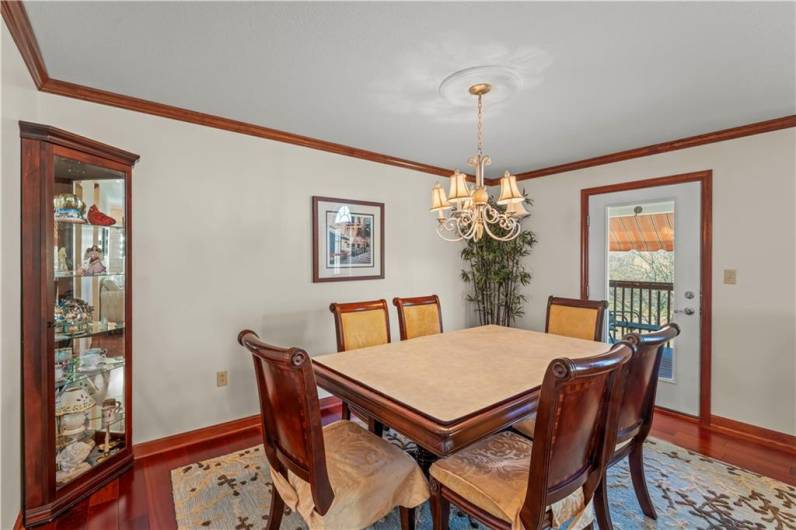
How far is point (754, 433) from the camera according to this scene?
9.05 ft

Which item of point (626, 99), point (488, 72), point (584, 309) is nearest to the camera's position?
point (488, 72)

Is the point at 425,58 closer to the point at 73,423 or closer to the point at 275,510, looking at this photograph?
the point at 275,510

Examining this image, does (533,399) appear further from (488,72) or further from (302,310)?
(302,310)

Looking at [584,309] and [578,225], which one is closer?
[584,309]

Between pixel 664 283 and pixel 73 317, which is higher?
pixel 664 283

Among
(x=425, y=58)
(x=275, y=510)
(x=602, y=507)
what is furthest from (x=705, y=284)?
(x=275, y=510)

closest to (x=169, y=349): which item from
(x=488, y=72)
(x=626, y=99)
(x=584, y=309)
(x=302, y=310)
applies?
(x=302, y=310)

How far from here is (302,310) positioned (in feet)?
10.3

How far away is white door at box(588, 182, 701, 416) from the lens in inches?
122

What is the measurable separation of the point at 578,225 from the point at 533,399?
2821 mm

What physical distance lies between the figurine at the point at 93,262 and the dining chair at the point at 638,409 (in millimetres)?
2713

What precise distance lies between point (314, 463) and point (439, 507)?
0.58 meters

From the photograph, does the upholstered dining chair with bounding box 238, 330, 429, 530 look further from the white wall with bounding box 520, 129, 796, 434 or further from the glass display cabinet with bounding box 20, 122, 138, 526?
the white wall with bounding box 520, 129, 796, 434

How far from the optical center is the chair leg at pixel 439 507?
150 cm
